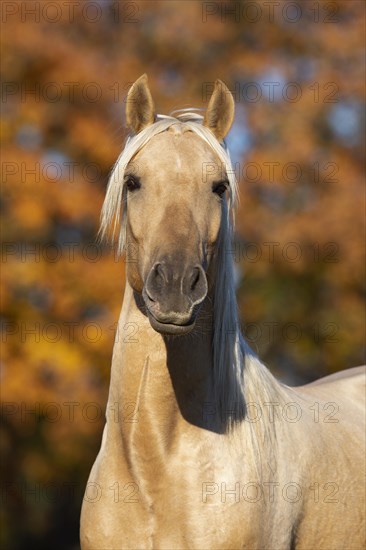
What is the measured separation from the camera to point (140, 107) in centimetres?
446

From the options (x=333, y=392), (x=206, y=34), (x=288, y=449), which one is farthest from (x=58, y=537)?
(x=288, y=449)

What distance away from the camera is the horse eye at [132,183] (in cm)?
420

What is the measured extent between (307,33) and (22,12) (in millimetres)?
4434

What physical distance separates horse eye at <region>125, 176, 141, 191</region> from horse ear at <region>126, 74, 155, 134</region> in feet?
1.12

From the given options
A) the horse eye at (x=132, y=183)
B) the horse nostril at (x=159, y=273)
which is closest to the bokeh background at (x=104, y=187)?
the horse eye at (x=132, y=183)

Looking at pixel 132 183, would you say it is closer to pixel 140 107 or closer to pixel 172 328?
pixel 140 107

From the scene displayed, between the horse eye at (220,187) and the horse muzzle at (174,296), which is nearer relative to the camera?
the horse muzzle at (174,296)

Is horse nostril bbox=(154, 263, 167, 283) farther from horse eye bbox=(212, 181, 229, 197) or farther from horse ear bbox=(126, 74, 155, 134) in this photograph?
horse ear bbox=(126, 74, 155, 134)

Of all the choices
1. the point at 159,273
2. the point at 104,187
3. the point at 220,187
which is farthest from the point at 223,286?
the point at 104,187

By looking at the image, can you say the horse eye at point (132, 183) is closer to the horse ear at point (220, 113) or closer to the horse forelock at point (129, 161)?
the horse forelock at point (129, 161)

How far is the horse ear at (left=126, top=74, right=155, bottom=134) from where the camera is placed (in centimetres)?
439

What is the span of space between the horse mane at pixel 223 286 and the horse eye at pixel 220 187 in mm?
43

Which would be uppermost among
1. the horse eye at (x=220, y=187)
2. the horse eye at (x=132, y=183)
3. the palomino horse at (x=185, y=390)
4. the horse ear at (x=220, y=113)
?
the horse ear at (x=220, y=113)

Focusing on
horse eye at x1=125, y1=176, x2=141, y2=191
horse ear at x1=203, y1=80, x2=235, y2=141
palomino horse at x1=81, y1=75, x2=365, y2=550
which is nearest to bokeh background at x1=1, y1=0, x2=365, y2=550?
horse ear at x1=203, y1=80, x2=235, y2=141
